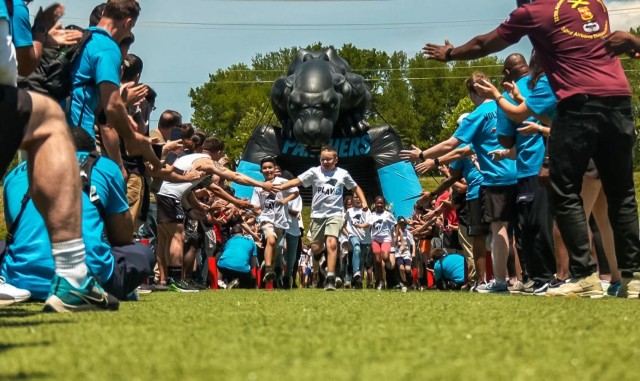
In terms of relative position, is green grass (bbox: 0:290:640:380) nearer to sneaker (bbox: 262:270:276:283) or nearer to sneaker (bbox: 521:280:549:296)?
sneaker (bbox: 521:280:549:296)

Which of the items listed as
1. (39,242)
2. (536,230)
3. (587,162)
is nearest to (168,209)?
(536,230)

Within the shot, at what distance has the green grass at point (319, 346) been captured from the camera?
242cm

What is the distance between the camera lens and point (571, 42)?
6.89 meters

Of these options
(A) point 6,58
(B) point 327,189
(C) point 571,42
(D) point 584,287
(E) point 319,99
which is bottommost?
(D) point 584,287

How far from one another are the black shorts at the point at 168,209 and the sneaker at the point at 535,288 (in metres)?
4.13

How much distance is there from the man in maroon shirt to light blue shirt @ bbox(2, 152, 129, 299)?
2.71 m

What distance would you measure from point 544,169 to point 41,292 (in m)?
3.74

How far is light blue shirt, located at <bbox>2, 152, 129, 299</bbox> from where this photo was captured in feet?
18.9

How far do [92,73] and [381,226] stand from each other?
41.5ft

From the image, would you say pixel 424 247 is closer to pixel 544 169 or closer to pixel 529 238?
pixel 529 238

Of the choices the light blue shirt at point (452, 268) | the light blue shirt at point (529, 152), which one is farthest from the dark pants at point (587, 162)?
Answer: the light blue shirt at point (452, 268)

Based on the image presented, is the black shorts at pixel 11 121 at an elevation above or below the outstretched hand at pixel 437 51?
below

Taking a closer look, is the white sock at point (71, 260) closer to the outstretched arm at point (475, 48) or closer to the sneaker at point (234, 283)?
the outstretched arm at point (475, 48)

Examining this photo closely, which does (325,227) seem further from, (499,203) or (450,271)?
(499,203)
